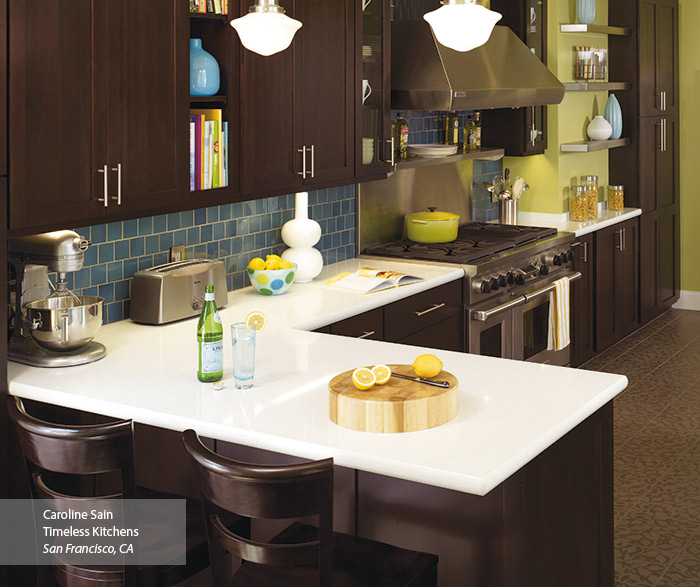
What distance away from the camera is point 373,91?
4.57m

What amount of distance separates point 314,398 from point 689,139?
6662 mm

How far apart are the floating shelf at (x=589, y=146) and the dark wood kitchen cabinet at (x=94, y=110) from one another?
3.92 metres

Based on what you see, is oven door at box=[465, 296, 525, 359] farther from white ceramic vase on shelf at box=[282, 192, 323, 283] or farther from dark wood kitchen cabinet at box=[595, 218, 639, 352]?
dark wood kitchen cabinet at box=[595, 218, 639, 352]

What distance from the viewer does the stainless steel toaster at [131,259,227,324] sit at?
3.52m

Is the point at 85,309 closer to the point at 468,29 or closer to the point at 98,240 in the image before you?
the point at 98,240

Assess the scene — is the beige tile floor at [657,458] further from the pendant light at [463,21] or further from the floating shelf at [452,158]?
the pendant light at [463,21]

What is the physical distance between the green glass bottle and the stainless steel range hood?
239 centimetres

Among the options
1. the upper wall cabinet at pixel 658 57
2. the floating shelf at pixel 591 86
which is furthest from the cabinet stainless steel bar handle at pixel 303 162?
the upper wall cabinet at pixel 658 57

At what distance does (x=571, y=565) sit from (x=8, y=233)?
1837 mm

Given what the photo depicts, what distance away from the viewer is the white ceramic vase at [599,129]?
7.04 metres

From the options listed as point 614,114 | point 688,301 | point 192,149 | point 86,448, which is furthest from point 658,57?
point 86,448

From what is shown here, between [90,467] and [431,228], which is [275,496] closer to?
[90,467]

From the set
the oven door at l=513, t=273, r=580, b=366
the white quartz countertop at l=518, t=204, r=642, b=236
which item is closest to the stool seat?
the oven door at l=513, t=273, r=580, b=366

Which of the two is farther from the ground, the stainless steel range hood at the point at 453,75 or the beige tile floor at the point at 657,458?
the stainless steel range hood at the point at 453,75
